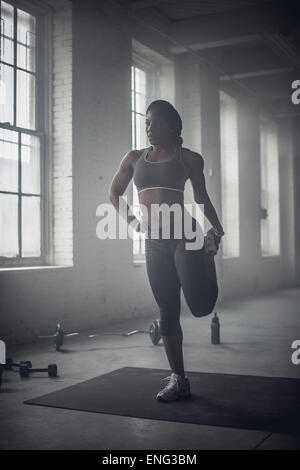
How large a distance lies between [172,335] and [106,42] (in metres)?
4.57

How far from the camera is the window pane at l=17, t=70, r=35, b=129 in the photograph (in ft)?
19.3

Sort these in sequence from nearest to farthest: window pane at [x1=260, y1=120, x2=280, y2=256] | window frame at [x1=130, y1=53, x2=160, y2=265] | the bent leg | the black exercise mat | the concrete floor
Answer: the concrete floor → the black exercise mat → the bent leg → window frame at [x1=130, y1=53, x2=160, y2=265] → window pane at [x1=260, y1=120, x2=280, y2=256]

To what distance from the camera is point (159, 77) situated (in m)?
8.83

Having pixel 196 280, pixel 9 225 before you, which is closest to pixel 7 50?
pixel 9 225

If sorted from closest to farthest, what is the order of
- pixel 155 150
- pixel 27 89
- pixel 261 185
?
pixel 155 150 < pixel 27 89 < pixel 261 185

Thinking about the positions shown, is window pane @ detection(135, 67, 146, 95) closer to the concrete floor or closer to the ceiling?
the ceiling

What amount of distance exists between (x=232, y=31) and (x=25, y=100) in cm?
340

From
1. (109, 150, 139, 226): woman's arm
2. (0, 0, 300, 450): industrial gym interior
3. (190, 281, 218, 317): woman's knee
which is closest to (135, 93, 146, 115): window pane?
(0, 0, 300, 450): industrial gym interior

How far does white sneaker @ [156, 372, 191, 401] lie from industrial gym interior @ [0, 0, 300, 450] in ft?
0.23

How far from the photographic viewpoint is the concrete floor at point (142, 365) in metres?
2.64

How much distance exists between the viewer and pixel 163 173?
11.0ft

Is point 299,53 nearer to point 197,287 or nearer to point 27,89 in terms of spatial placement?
point 27,89
